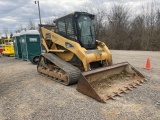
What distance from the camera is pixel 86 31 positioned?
727 centimetres

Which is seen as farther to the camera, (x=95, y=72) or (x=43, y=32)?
(x=43, y=32)

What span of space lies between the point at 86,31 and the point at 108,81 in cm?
220

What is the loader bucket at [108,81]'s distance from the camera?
5.30 meters

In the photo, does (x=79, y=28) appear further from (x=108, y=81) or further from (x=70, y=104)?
(x=70, y=104)

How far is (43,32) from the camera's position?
8539 mm

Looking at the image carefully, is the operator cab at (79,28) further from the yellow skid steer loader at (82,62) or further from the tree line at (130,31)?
the tree line at (130,31)

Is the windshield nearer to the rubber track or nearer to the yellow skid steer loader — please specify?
the yellow skid steer loader

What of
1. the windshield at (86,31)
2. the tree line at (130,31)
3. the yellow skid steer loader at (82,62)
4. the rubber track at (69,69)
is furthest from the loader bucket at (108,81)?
the tree line at (130,31)

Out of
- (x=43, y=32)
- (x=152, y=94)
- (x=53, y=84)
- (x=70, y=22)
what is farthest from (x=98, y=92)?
(x=43, y=32)

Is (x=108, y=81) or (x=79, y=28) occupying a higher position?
(x=79, y=28)

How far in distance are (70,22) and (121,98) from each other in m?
3.45

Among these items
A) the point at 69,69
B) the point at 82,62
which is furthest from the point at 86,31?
the point at 69,69

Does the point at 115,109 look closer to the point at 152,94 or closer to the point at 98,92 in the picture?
the point at 98,92

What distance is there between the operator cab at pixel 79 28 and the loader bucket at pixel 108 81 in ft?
4.77
